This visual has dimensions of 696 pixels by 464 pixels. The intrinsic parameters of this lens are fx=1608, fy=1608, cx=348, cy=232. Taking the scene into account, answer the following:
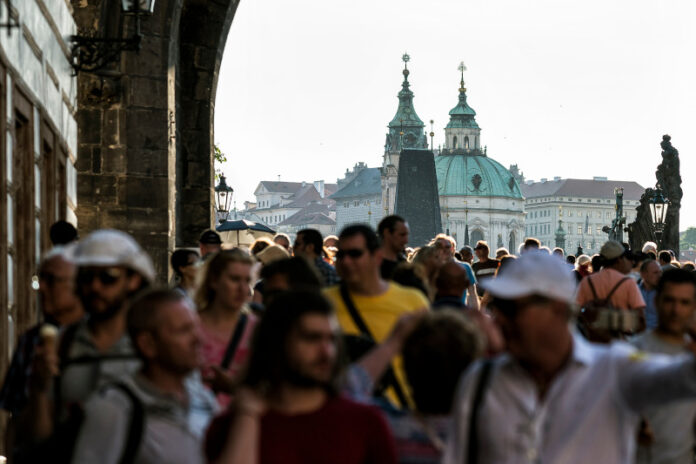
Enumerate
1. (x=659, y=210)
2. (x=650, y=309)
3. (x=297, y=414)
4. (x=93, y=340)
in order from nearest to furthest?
(x=297, y=414), (x=93, y=340), (x=650, y=309), (x=659, y=210)

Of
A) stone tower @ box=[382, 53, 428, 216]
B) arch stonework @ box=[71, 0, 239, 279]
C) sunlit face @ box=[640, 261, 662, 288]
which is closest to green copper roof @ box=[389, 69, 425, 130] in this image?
stone tower @ box=[382, 53, 428, 216]

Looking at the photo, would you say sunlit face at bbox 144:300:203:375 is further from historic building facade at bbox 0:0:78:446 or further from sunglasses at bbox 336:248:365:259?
historic building facade at bbox 0:0:78:446

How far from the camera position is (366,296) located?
239 inches

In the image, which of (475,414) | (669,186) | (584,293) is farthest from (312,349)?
(669,186)

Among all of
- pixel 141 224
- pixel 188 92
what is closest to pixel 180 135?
Result: pixel 188 92

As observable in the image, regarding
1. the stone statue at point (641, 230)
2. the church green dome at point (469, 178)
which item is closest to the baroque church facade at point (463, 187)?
the church green dome at point (469, 178)

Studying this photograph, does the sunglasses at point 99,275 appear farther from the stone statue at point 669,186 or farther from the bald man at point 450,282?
the stone statue at point 669,186

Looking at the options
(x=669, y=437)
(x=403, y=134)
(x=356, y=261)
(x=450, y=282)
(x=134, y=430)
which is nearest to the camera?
(x=134, y=430)

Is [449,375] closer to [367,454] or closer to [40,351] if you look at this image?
[367,454]

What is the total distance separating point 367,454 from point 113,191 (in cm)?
1133

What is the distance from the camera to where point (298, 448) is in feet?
12.1

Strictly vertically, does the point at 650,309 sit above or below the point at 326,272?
below

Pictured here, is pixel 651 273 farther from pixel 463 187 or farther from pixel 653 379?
pixel 463 187

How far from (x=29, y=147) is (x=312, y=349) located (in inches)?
229
